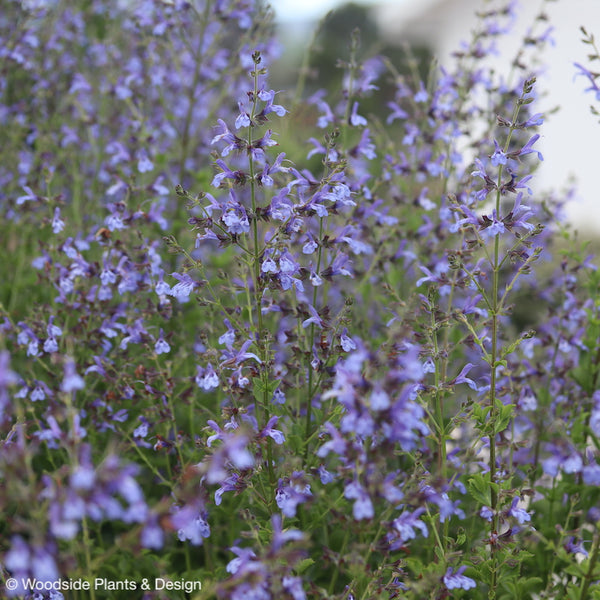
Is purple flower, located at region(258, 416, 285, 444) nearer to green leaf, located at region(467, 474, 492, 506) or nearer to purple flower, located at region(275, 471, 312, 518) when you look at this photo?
purple flower, located at region(275, 471, 312, 518)

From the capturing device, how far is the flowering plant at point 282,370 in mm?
1777

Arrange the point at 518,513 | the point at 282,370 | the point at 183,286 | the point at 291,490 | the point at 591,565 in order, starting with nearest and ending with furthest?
the point at 291,490 → the point at 591,565 → the point at 518,513 → the point at 183,286 → the point at 282,370

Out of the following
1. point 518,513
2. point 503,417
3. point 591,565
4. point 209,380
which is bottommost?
Answer: point 591,565

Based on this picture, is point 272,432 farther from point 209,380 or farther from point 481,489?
point 481,489

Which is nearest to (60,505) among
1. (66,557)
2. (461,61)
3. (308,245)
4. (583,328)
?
(66,557)

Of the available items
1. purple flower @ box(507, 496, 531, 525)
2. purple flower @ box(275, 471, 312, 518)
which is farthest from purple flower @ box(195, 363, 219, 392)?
purple flower @ box(507, 496, 531, 525)

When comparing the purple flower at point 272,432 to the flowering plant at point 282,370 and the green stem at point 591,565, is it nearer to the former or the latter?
the flowering plant at point 282,370

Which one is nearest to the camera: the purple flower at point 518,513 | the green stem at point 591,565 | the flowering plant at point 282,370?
the flowering plant at point 282,370

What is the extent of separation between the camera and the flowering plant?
1.78m

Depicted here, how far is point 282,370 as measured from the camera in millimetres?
2701

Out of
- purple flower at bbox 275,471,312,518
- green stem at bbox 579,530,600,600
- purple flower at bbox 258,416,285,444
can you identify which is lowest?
green stem at bbox 579,530,600,600

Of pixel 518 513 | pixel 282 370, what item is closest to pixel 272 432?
pixel 282 370

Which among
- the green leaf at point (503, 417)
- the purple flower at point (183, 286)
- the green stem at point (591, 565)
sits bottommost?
the green stem at point (591, 565)

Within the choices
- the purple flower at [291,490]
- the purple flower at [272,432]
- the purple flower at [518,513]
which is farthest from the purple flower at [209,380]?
the purple flower at [518,513]
